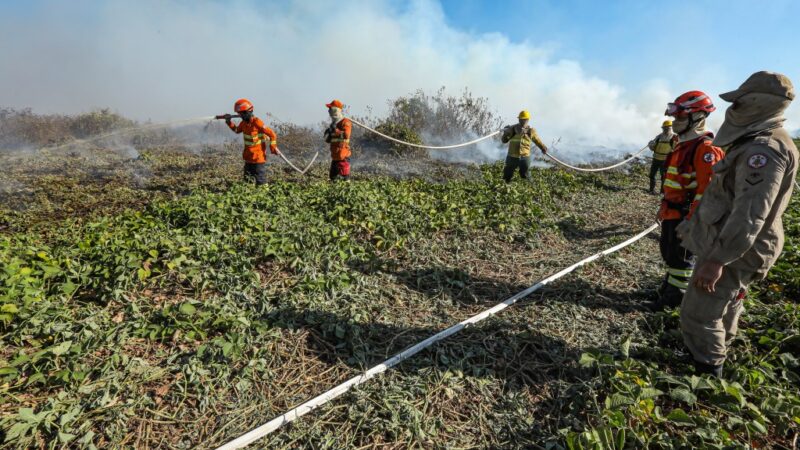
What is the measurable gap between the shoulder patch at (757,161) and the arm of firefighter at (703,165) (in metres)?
1.30

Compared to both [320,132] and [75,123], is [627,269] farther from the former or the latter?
[75,123]

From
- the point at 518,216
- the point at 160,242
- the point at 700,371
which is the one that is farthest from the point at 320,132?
the point at 700,371

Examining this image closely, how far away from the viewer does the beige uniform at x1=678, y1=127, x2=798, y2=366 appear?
2248 mm

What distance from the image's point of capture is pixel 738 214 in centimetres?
230

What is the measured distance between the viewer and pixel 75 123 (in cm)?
1667

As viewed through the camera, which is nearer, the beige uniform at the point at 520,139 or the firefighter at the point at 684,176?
the firefighter at the point at 684,176

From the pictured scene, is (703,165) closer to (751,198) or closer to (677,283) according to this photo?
(677,283)

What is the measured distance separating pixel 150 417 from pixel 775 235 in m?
4.18

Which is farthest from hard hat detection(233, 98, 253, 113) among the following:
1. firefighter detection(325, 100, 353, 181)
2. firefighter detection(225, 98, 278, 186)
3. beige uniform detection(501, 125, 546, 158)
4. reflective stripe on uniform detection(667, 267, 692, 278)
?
reflective stripe on uniform detection(667, 267, 692, 278)

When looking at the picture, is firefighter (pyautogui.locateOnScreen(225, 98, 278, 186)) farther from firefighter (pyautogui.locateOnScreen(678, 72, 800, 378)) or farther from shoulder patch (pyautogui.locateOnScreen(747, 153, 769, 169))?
shoulder patch (pyautogui.locateOnScreen(747, 153, 769, 169))

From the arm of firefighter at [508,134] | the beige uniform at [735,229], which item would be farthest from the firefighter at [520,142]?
the beige uniform at [735,229]

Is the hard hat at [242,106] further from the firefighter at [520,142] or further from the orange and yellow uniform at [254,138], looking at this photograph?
the firefighter at [520,142]

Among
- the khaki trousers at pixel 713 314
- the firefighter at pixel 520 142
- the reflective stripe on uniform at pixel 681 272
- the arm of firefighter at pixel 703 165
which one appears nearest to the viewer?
the khaki trousers at pixel 713 314

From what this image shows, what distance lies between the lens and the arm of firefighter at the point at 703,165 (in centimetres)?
349
